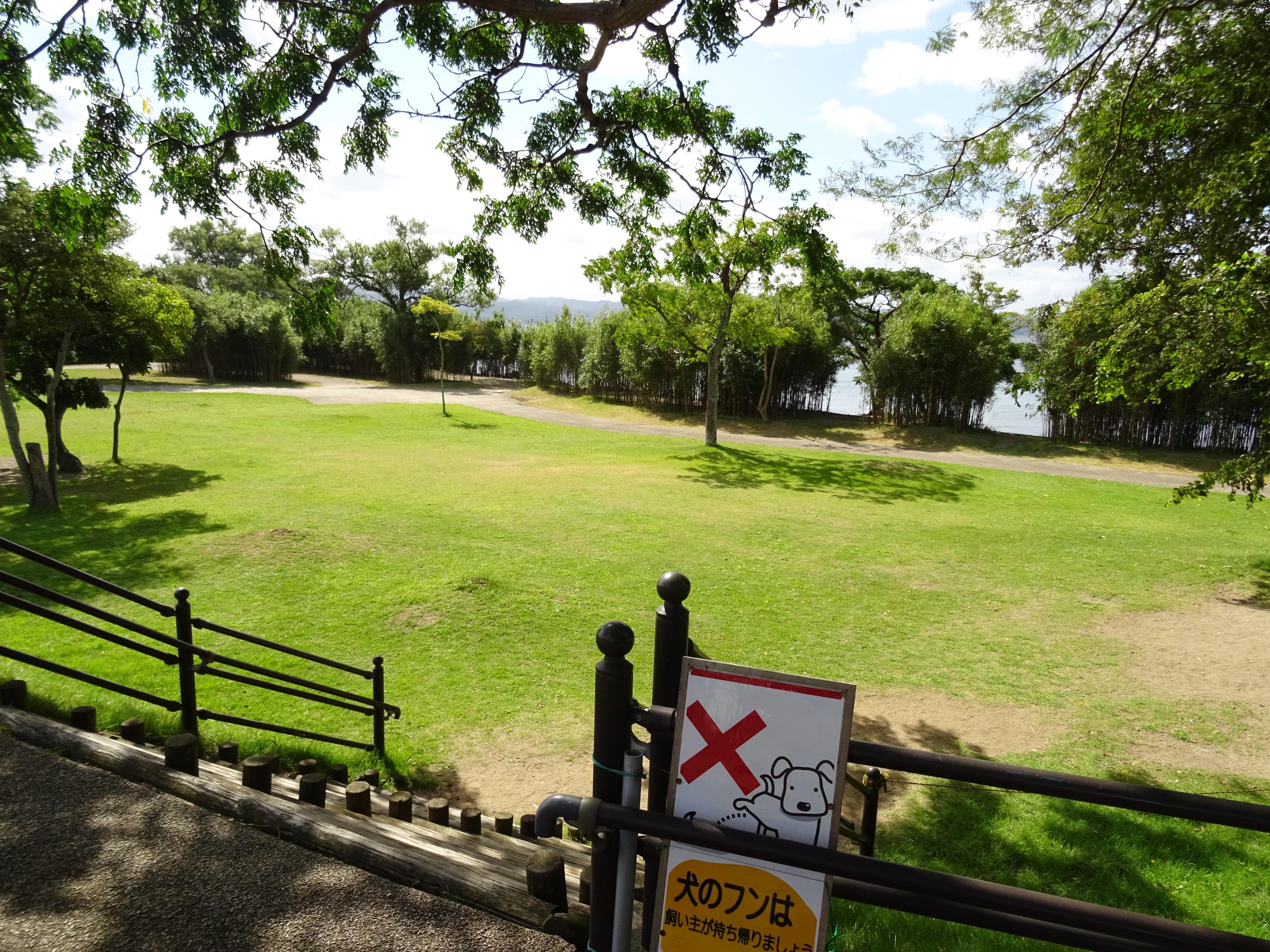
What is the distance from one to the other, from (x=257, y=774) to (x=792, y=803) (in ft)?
8.25

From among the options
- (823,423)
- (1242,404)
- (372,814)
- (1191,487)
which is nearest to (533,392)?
(823,423)

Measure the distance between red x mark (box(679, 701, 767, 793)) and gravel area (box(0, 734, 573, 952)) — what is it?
897 millimetres

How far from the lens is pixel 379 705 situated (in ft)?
16.2

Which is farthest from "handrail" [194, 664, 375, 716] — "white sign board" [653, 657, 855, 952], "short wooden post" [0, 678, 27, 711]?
"white sign board" [653, 657, 855, 952]

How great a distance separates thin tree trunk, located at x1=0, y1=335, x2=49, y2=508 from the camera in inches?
441

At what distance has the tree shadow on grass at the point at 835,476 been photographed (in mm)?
15914

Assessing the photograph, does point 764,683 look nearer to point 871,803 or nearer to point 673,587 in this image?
point 673,587

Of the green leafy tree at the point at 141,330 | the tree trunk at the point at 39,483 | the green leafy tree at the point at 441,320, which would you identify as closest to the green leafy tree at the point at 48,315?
the tree trunk at the point at 39,483

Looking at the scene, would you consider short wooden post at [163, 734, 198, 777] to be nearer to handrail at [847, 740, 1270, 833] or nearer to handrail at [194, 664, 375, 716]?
handrail at [194, 664, 375, 716]

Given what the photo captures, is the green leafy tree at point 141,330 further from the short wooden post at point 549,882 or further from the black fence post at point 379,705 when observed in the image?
the short wooden post at point 549,882

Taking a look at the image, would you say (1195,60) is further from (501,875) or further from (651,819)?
(501,875)

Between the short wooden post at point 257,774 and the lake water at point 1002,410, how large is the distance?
58.7 feet

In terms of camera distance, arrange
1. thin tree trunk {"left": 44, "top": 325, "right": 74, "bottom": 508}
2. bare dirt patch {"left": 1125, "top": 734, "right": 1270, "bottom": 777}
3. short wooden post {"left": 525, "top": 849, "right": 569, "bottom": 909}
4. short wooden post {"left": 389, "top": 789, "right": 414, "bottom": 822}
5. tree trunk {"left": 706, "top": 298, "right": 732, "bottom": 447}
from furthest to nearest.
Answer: tree trunk {"left": 706, "top": 298, "right": 732, "bottom": 447}
thin tree trunk {"left": 44, "top": 325, "right": 74, "bottom": 508}
bare dirt patch {"left": 1125, "top": 734, "right": 1270, "bottom": 777}
short wooden post {"left": 389, "top": 789, "right": 414, "bottom": 822}
short wooden post {"left": 525, "top": 849, "right": 569, "bottom": 909}

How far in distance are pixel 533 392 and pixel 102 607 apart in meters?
32.8
